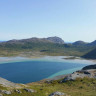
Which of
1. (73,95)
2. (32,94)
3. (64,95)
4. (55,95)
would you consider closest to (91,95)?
(73,95)

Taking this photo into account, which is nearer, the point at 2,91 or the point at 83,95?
the point at 2,91

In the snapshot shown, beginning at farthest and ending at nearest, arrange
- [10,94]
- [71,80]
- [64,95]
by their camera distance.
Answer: [71,80]
[64,95]
[10,94]

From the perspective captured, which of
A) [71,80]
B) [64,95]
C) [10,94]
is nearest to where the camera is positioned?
[10,94]

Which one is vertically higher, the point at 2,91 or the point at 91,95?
the point at 2,91

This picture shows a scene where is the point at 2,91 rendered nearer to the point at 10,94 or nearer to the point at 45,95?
the point at 10,94

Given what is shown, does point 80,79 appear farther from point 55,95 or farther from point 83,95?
point 55,95

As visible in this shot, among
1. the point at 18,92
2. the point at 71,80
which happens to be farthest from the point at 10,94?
the point at 71,80

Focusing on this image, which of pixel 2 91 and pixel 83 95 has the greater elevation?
pixel 2 91

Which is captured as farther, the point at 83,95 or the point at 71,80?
the point at 71,80
